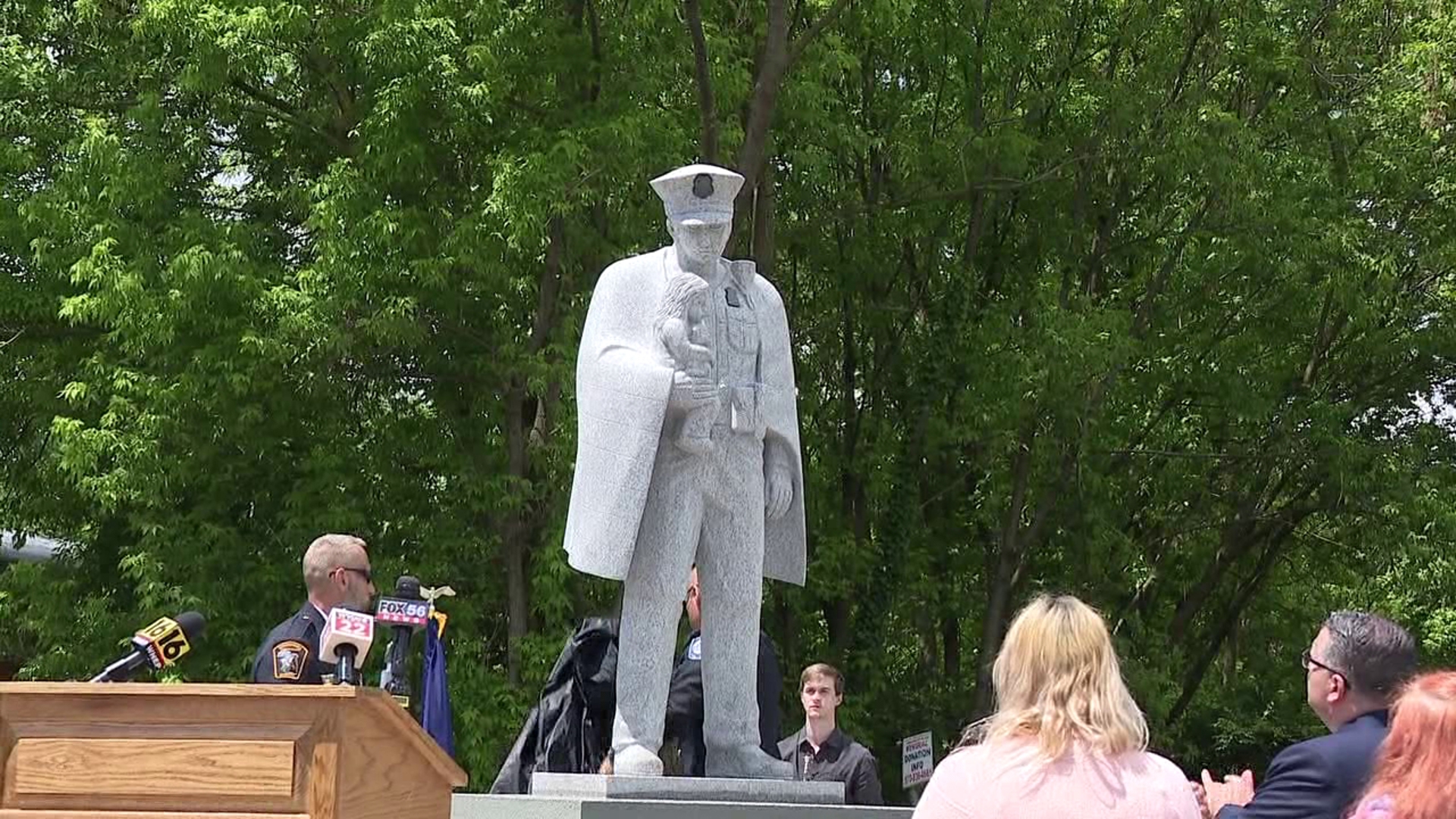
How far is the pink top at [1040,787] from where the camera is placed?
11.9 ft

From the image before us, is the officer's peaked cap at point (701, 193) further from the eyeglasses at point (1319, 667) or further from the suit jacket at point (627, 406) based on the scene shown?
the eyeglasses at point (1319, 667)

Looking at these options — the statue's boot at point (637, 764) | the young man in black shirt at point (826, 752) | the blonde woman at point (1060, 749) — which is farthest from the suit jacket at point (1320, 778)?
the young man in black shirt at point (826, 752)


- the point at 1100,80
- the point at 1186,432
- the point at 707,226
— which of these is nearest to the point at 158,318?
the point at 707,226

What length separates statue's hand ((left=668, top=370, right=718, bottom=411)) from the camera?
7637 millimetres

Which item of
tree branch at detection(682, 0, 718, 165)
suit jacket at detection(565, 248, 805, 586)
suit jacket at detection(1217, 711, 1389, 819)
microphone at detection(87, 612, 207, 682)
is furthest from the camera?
tree branch at detection(682, 0, 718, 165)

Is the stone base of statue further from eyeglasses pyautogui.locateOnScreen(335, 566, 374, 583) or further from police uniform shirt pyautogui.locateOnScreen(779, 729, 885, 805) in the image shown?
police uniform shirt pyautogui.locateOnScreen(779, 729, 885, 805)

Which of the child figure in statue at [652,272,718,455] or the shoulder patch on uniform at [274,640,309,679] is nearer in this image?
the shoulder patch on uniform at [274,640,309,679]

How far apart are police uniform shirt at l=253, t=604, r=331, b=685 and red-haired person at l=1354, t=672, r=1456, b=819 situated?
297 centimetres

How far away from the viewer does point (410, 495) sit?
17.1 m

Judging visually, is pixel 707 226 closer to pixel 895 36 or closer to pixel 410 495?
pixel 410 495

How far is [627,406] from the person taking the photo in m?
7.62

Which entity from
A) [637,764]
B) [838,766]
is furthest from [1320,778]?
[838,766]

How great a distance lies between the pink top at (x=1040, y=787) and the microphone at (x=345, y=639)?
2.59 m

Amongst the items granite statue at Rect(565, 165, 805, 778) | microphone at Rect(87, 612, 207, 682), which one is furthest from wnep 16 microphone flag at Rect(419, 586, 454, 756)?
microphone at Rect(87, 612, 207, 682)
